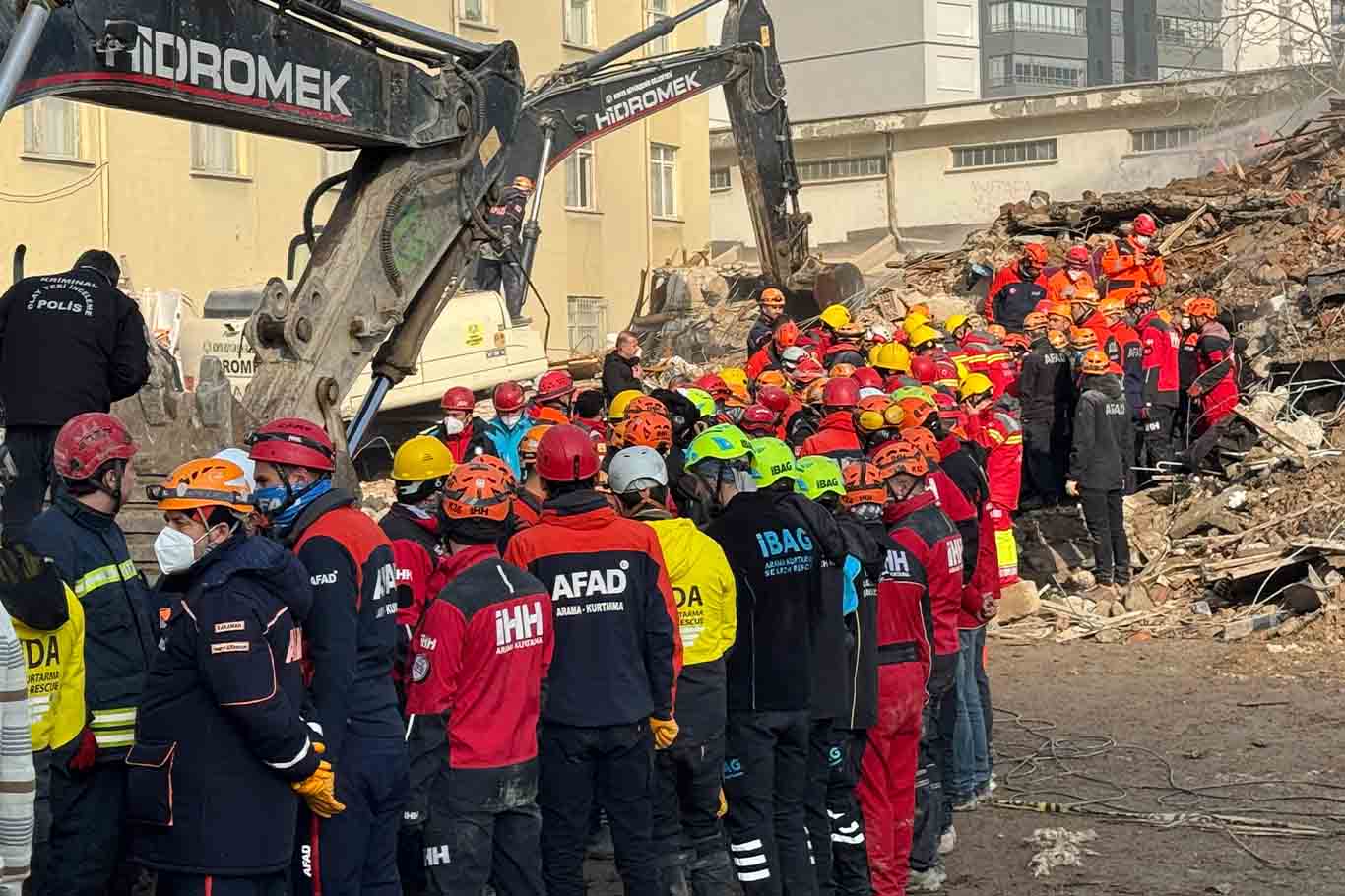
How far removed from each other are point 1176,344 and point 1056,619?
3.99m

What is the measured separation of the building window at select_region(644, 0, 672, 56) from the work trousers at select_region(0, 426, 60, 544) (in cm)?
3064

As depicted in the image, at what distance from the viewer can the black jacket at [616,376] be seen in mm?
16984

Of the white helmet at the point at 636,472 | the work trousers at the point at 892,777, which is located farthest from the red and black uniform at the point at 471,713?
the work trousers at the point at 892,777

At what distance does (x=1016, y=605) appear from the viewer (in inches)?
663

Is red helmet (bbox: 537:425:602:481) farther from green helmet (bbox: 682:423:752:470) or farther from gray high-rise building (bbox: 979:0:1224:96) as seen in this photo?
gray high-rise building (bbox: 979:0:1224:96)

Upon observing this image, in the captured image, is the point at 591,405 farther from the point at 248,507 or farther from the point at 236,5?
the point at 248,507

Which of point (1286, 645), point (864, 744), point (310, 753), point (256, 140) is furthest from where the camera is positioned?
point (256, 140)

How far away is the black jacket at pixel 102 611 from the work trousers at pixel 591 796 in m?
1.80

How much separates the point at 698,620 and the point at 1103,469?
9.40 metres

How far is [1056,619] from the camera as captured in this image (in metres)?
16.7

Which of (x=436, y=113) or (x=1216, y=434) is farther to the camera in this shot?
(x=1216, y=434)

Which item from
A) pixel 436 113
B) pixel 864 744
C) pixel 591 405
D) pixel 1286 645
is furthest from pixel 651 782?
pixel 1286 645

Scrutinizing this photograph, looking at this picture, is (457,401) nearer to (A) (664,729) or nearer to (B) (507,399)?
(B) (507,399)

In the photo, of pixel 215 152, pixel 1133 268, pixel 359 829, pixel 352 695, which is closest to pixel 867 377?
pixel 352 695
